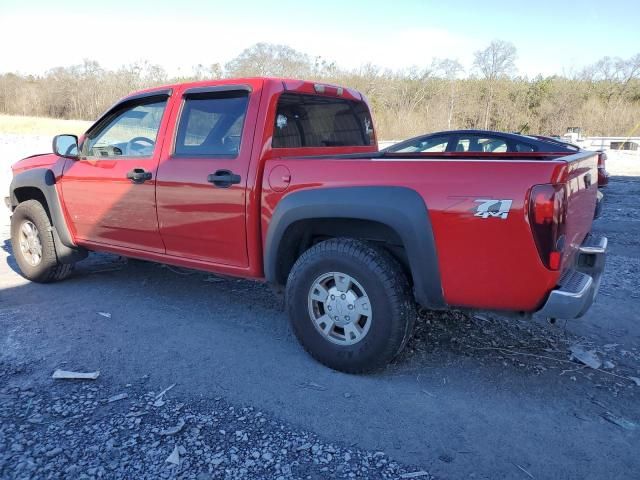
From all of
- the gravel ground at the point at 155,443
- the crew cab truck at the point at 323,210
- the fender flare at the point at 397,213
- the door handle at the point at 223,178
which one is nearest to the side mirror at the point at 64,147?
the crew cab truck at the point at 323,210

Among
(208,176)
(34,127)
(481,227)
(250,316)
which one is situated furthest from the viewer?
(34,127)

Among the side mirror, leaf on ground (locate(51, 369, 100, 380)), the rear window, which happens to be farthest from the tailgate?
the side mirror

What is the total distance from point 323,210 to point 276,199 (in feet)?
1.36

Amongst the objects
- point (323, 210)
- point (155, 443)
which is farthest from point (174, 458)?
point (323, 210)

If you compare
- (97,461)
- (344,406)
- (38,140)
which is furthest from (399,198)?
(38,140)

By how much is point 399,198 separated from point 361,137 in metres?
2.09

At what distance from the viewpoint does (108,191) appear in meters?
4.58

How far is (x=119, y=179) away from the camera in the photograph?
4457 millimetres

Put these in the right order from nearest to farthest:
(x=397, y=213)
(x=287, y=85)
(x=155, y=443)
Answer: (x=155, y=443) → (x=397, y=213) → (x=287, y=85)

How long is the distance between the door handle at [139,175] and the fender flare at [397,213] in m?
1.52

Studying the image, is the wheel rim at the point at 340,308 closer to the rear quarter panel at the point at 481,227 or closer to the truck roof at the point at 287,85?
the rear quarter panel at the point at 481,227

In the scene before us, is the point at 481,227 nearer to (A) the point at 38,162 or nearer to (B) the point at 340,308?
(B) the point at 340,308

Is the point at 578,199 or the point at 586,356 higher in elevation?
the point at 578,199

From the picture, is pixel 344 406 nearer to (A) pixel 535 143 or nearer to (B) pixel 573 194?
(B) pixel 573 194
